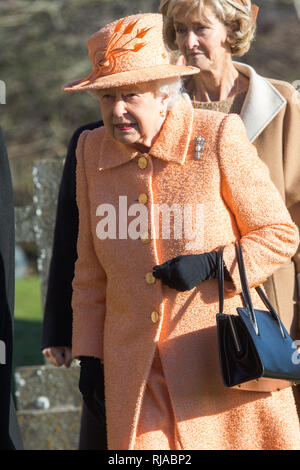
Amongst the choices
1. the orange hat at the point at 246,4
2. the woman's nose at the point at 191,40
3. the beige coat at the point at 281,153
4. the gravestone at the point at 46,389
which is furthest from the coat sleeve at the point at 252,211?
the gravestone at the point at 46,389

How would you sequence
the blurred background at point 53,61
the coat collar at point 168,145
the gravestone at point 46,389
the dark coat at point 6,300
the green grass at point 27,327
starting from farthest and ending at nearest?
1. the blurred background at point 53,61
2. the green grass at point 27,327
3. the gravestone at point 46,389
4. the dark coat at point 6,300
5. the coat collar at point 168,145

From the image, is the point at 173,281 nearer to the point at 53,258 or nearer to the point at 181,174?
the point at 181,174

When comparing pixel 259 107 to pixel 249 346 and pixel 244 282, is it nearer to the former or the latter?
pixel 244 282

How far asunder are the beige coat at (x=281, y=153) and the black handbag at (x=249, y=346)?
1.88ft

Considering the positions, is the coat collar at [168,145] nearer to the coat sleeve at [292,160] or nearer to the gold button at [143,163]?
the gold button at [143,163]

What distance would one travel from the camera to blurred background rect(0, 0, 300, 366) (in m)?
11.4

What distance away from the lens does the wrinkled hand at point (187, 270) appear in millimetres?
2646

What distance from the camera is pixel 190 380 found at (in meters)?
2.74

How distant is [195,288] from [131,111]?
0.60 metres

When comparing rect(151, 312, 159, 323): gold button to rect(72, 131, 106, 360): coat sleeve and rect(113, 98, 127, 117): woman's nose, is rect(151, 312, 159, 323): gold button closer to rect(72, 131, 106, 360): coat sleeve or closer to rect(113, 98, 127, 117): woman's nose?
rect(72, 131, 106, 360): coat sleeve

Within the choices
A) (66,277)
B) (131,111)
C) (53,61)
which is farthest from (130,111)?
(53,61)

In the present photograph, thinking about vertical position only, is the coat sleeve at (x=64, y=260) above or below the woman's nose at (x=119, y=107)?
below

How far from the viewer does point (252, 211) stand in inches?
108
